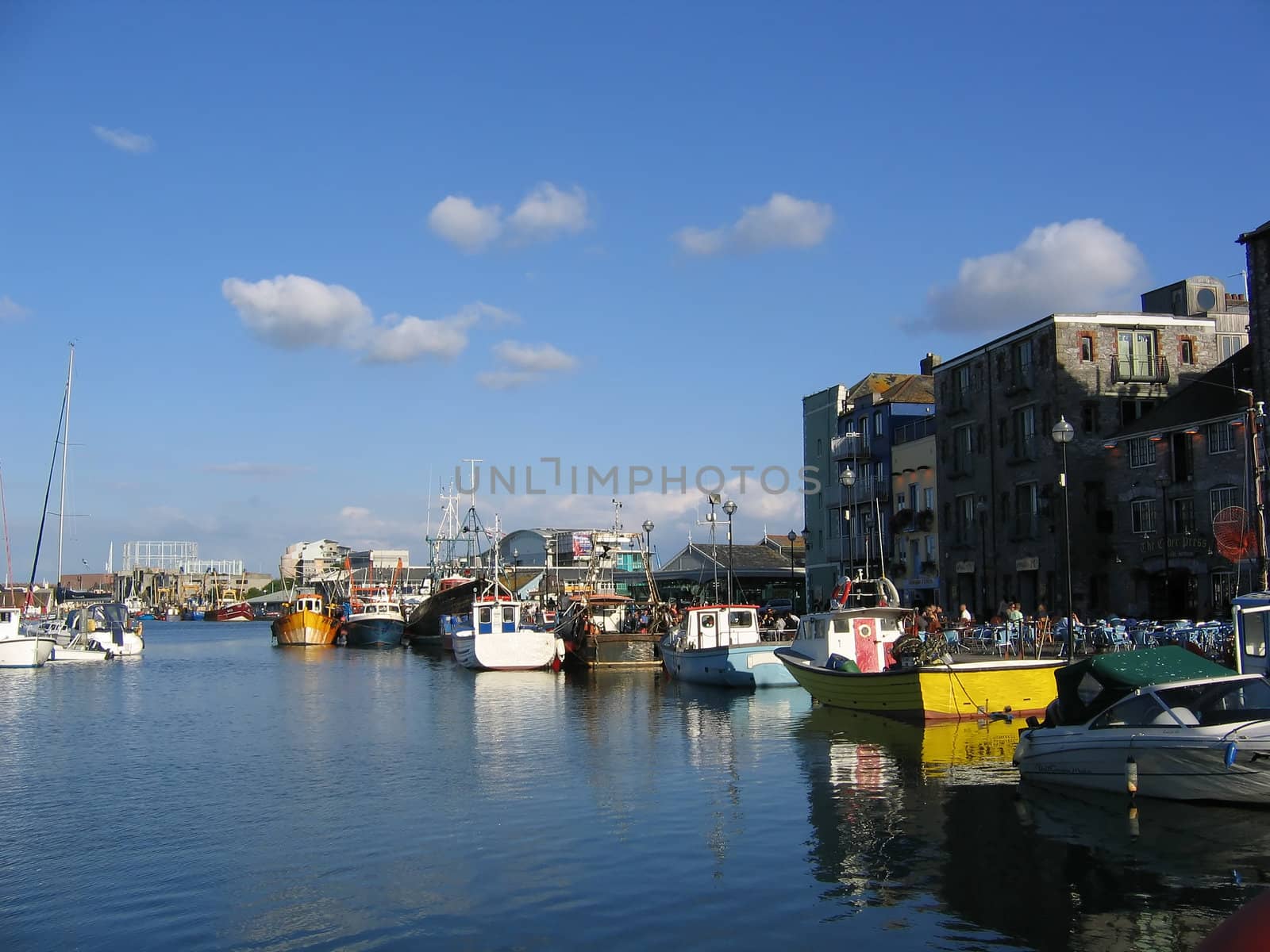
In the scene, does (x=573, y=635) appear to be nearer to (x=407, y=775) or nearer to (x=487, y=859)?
(x=407, y=775)

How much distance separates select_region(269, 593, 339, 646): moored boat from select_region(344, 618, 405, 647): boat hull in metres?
1.88

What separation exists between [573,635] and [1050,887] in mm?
45628

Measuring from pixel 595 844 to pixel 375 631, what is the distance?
76243 mm

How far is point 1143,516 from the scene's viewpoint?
4738 cm

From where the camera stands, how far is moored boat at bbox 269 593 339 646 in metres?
90.2

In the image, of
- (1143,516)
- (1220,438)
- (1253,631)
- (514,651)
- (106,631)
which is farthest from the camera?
(106,631)

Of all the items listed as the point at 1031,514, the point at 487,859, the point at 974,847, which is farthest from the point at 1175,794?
the point at 1031,514

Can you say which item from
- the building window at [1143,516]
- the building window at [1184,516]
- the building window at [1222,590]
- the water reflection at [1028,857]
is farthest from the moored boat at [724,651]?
the water reflection at [1028,857]

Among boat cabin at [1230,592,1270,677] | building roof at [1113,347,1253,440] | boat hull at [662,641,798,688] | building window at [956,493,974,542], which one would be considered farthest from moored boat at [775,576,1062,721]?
building window at [956,493,974,542]

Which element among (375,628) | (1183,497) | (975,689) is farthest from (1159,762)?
(375,628)

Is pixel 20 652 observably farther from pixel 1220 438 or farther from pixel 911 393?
pixel 1220 438

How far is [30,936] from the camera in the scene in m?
13.2

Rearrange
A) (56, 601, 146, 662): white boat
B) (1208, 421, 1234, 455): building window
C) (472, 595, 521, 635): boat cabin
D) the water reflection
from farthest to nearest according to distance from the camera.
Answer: (56, 601, 146, 662): white boat < (472, 595, 521, 635): boat cabin < (1208, 421, 1234, 455): building window < the water reflection

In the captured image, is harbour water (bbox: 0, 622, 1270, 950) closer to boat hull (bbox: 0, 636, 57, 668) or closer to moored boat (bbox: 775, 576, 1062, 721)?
moored boat (bbox: 775, 576, 1062, 721)
